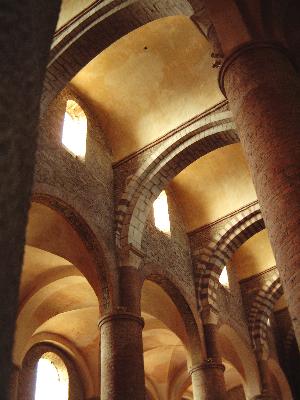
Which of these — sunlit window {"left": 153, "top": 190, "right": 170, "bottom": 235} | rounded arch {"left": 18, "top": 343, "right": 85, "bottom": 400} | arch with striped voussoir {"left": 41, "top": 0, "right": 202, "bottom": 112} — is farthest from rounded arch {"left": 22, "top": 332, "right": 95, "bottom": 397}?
arch with striped voussoir {"left": 41, "top": 0, "right": 202, "bottom": 112}

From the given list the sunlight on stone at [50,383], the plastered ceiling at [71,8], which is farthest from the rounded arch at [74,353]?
the plastered ceiling at [71,8]

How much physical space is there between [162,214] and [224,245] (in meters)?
1.75

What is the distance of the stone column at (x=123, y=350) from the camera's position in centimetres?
802

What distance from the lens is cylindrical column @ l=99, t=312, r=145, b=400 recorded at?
Result: 8000 millimetres

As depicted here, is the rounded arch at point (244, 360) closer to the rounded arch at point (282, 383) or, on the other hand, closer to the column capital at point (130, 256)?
the rounded arch at point (282, 383)

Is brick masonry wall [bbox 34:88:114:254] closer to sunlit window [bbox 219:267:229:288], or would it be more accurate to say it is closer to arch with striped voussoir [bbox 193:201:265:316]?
arch with striped voussoir [bbox 193:201:265:316]

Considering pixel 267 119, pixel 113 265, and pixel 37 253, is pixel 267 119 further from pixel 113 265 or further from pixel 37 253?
pixel 37 253

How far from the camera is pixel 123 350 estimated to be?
834 cm

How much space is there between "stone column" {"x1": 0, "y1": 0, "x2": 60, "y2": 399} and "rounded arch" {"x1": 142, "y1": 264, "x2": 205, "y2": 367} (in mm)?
9423

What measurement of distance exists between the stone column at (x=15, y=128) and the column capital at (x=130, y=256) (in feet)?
26.2

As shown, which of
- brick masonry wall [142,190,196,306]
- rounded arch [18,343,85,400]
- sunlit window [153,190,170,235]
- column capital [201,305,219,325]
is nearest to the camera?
brick masonry wall [142,190,196,306]

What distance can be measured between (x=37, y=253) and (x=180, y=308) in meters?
3.61

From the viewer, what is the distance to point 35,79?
5.69 ft

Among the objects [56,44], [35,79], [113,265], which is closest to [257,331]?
[113,265]
